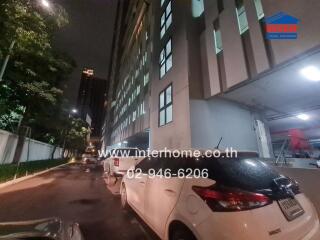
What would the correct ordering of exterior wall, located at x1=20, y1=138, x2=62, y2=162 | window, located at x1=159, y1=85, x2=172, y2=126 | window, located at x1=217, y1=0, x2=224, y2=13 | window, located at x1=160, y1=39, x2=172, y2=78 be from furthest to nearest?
exterior wall, located at x1=20, y1=138, x2=62, y2=162
window, located at x1=160, y1=39, x2=172, y2=78
window, located at x1=159, y1=85, x2=172, y2=126
window, located at x1=217, y1=0, x2=224, y2=13

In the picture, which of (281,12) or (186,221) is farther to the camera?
(281,12)

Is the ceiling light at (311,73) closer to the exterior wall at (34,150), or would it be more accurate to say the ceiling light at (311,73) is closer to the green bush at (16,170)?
the green bush at (16,170)

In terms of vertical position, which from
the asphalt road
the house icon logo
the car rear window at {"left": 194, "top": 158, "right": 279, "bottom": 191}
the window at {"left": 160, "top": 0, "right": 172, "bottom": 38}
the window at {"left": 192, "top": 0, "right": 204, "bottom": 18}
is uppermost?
the window at {"left": 160, "top": 0, "right": 172, "bottom": 38}

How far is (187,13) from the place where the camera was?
9.96m

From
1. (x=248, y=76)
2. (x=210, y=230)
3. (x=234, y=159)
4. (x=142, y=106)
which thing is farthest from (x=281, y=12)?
(x=142, y=106)

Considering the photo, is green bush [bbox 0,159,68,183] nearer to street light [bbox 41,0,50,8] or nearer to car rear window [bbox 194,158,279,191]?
street light [bbox 41,0,50,8]

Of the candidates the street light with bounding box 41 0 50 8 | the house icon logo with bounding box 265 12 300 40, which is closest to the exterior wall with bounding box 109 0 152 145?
the street light with bounding box 41 0 50 8

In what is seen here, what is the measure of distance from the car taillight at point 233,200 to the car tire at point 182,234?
51cm

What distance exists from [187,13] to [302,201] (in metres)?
10.4

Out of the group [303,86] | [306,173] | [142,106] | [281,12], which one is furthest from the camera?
[142,106]

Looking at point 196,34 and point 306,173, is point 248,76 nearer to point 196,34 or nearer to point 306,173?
point 306,173

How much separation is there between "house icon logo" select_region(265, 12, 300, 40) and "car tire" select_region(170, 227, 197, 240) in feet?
19.5

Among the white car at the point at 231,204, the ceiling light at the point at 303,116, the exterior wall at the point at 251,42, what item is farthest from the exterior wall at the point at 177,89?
the ceiling light at the point at 303,116

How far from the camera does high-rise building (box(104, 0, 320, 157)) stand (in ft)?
17.8
